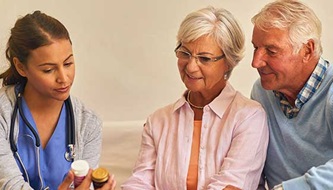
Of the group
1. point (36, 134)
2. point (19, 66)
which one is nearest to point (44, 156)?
point (36, 134)

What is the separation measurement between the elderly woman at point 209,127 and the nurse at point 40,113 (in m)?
→ 0.25

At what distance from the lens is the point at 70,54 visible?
1.60 metres

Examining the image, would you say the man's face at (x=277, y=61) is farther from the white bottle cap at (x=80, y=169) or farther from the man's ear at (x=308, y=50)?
the white bottle cap at (x=80, y=169)

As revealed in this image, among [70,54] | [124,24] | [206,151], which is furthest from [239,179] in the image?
[124,24]

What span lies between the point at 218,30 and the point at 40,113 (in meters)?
0.67

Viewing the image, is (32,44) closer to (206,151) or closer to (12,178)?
(12,178)

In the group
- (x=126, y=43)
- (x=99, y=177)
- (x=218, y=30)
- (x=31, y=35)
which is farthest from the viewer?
(x=126, y=43)

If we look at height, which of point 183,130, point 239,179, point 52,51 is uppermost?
point 52,51

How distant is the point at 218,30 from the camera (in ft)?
5.48

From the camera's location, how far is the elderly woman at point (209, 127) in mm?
1660

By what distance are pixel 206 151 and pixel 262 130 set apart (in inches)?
8.2

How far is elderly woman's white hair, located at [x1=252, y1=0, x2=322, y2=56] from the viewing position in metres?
1.58

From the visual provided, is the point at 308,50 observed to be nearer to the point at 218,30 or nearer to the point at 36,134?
the point at 218,30

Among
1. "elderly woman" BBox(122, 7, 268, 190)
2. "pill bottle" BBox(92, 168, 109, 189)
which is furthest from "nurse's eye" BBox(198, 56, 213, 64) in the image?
"pill bottle" BBox(92, 168, 109, 189)
